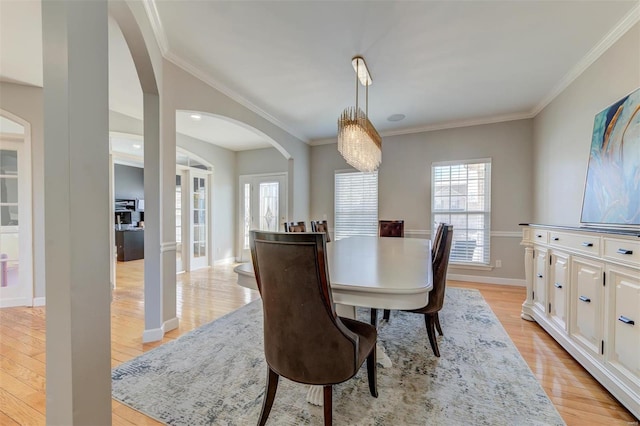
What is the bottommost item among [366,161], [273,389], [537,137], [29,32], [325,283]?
[273,389]

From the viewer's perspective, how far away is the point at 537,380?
5.72 feet

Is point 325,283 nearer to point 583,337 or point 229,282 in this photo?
point 583,337

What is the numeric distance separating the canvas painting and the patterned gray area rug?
4.44ft

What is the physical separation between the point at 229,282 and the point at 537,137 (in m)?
5.21

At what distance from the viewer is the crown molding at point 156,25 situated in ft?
6.27

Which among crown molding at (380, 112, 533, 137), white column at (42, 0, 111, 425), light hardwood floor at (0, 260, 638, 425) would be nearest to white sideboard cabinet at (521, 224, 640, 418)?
light hardwood floor at (0, 260, 638, 425)

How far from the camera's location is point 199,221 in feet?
17.7

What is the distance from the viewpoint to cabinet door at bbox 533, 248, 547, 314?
96.7 inches

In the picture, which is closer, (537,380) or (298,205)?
(537,380)

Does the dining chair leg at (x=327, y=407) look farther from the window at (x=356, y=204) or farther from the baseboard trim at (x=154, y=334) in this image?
the window at (x=356, y=204)

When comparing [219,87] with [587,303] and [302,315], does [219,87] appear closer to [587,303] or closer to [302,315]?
[302,315]

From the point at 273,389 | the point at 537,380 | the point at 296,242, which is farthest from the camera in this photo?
the point at 537,380

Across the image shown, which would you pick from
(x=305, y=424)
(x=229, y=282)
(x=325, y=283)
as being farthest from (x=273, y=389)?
(x=229, y=282)

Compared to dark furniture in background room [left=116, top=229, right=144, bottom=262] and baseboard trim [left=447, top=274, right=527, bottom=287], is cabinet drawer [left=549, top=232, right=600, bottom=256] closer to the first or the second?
baseboard trim [left=447, top=274, right=527, bottom=287]
